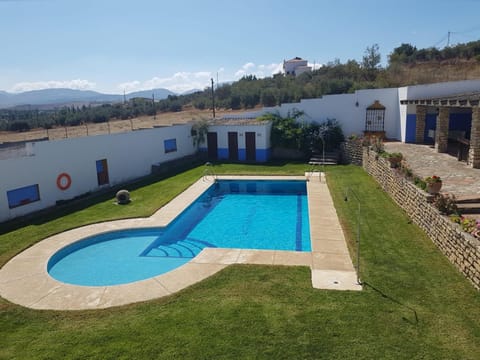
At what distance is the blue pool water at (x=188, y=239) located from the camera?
33.5 feet

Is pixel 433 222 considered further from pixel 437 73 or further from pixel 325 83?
pixel 437 73

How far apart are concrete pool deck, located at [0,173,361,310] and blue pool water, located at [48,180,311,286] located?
50 centimetres

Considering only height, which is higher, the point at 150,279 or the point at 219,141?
the point at 219,141

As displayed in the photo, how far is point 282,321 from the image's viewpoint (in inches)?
253

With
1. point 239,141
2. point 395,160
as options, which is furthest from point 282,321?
point 239,141

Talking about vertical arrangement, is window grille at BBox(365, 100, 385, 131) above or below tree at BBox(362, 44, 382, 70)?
below

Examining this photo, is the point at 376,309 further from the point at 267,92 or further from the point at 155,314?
the point at 267,92

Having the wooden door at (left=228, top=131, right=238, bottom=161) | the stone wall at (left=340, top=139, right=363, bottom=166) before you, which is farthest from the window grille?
the wooden door at (left=228, top=131, right=238, bottom=161)

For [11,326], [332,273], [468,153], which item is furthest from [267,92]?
[11,326]

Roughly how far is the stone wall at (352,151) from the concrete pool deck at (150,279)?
10049 millimetres

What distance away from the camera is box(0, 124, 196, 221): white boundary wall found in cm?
1358

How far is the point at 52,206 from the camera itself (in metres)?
15.2

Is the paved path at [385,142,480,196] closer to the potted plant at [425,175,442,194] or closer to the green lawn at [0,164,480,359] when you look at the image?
the potted plant at [425,175,442,194]

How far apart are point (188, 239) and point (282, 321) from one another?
679 centimetres
